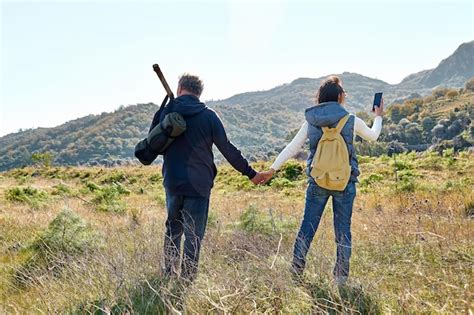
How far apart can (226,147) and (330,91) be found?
111cm

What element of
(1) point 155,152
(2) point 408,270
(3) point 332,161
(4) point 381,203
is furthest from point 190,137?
(4) point 381,203

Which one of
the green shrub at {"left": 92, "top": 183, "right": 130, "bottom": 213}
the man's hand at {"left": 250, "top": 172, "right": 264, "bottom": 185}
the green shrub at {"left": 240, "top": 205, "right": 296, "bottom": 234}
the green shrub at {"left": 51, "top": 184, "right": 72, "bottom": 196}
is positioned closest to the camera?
the man's hand at {"left": 250, "top": 172, "right": 264, "bottom": 185}

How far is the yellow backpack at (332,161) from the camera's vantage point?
3.79 meters

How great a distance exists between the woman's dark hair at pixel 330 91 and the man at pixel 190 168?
0.97 metres

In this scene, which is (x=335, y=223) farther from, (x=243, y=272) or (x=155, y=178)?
(x=155, y=178)

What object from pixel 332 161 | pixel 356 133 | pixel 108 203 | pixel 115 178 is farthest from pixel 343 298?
pixel 115 178

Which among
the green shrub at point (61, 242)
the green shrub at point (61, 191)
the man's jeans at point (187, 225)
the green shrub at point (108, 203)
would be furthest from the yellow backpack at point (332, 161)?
the green shrub at point (61, 191)

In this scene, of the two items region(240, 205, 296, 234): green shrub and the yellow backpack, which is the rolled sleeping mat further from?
region(240, 205, 296, 234): green shrub

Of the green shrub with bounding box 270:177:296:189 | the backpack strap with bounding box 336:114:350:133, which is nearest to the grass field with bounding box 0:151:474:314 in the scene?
the backpack strap with bounding box 336:114:350:133

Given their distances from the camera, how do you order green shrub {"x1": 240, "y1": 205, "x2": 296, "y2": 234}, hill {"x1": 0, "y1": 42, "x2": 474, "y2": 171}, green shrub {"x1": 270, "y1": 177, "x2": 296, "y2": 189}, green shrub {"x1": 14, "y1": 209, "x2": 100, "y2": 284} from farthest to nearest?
hill {"x1": 0, "y1": 42, "x2": 474, "y2": 171}, green shrub {"x1": 270, "y1": 177, "x2": 296, "y2": 189}, green shrub {"x1": 240, "y1": 205, "x2": 296, "y2": 234}, green shrub {"x1": 14, "y1": 209, "x2": 100, "y2": 284}

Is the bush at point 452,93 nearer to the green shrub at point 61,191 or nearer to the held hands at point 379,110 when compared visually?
the green shrub at point 61,191

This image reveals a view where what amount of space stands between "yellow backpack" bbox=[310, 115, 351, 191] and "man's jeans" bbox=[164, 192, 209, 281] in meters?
1.07

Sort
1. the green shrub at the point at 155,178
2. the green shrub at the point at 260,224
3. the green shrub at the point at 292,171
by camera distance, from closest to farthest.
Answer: the green shrub at the point at 260,224 → the green shrub at the point at 292,171 → the green shrub at the point at 155,178

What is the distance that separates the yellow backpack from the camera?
3.79 m
